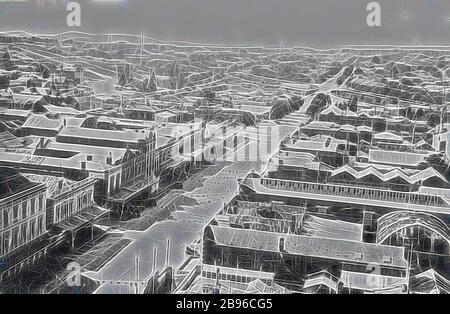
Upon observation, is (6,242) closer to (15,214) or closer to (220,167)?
(15,214)

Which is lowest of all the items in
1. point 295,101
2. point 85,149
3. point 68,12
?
point 85,149

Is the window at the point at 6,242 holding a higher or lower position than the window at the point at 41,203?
lower

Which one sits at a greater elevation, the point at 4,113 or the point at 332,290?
the point at 4,113

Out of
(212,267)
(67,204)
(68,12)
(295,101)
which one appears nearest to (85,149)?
(67,204)

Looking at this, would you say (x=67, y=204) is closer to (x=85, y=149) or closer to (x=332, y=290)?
(x=85, y=149)

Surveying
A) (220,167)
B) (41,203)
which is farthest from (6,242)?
(220,167)

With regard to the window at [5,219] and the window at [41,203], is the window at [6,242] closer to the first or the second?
the window at [5,219]

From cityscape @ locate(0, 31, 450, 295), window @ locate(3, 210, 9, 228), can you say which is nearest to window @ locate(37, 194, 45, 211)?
cityscape @ locate(0, 31, 450, 295)

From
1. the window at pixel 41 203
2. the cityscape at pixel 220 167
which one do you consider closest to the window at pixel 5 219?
the cityscape at pixel 220 167
